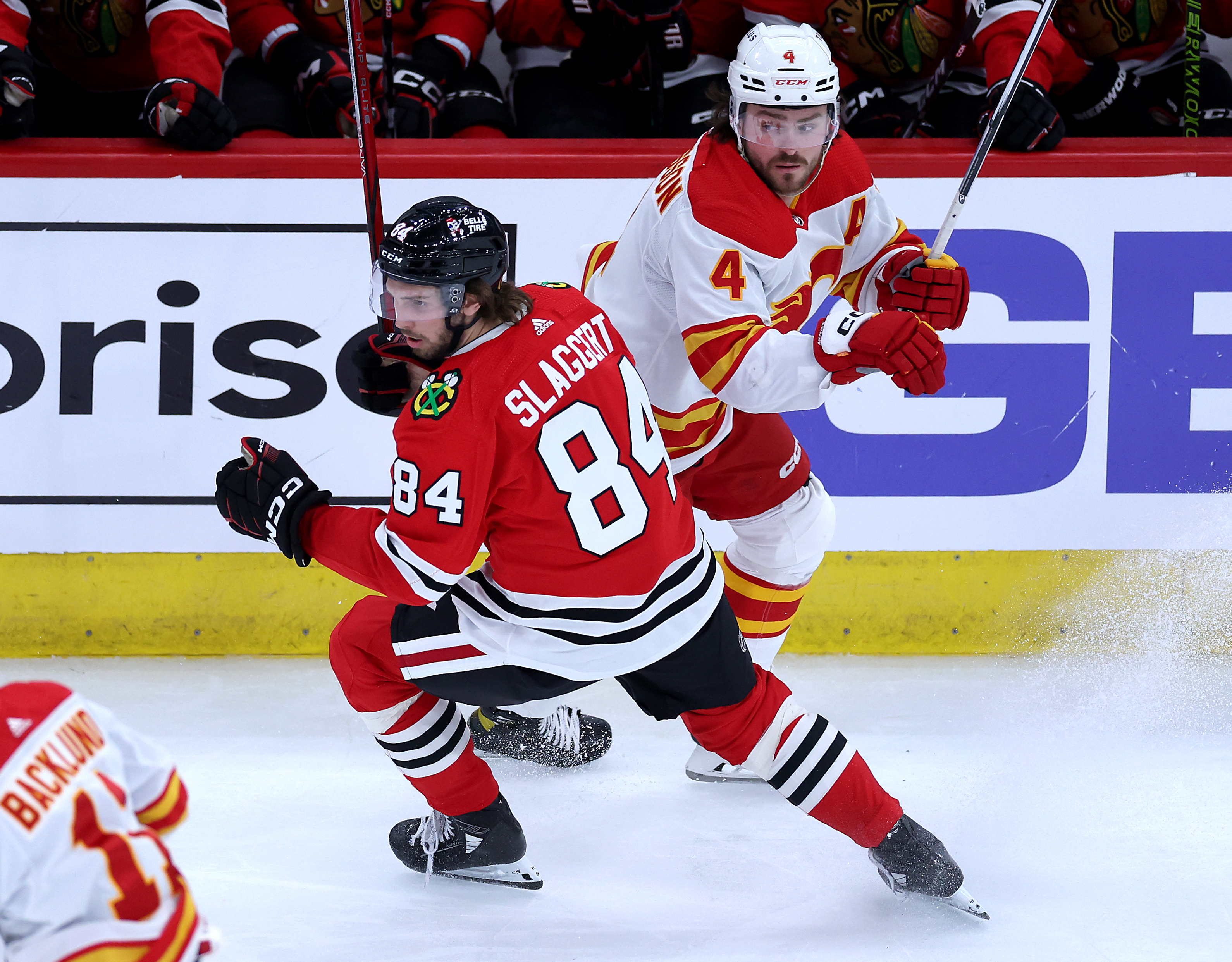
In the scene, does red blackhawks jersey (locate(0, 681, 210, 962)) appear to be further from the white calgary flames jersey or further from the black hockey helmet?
the white calgary flames jersey

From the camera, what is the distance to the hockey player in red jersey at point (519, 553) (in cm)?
161

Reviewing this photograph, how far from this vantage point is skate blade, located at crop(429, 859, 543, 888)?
6.49ft

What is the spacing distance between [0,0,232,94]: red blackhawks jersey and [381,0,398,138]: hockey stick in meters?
0.40

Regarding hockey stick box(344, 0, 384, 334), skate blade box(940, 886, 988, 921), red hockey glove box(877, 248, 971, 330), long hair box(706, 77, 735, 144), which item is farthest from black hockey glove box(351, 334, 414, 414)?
skate blade box(940, 886, 988, 921)

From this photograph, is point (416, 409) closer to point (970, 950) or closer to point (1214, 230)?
point (970, 950)

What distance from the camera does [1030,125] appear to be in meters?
2.87

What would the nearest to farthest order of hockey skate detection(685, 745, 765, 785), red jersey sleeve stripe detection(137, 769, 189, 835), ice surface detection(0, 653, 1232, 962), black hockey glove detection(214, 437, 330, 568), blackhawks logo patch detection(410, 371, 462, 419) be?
red jersey sleeve stripe detection(137, 769, 189, 835), blackhawks logo patch detection(410, 371, 462, 419), black hockey glove detection(214, 437, 330, 568), ice surface detection(0, 653, 1232, 962), hockey skate detection(685, 745, 765, 785)

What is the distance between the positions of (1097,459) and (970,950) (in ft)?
5.00

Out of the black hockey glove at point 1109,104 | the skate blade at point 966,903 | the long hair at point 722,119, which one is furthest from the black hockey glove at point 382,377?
the black hockey glove at point 1109,104

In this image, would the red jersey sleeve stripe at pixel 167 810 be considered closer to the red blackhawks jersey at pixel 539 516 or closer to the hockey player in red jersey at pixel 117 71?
the red blackhawks jersey at pixel 539 516

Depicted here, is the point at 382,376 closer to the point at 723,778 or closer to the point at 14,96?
the point at 723,778

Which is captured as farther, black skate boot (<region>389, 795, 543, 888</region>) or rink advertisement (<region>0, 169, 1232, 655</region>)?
rink advertisement (<region>0, 169, 1232, 655</region>)

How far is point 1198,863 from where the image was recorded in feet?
6.67

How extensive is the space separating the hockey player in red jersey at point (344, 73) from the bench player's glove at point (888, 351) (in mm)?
1830
